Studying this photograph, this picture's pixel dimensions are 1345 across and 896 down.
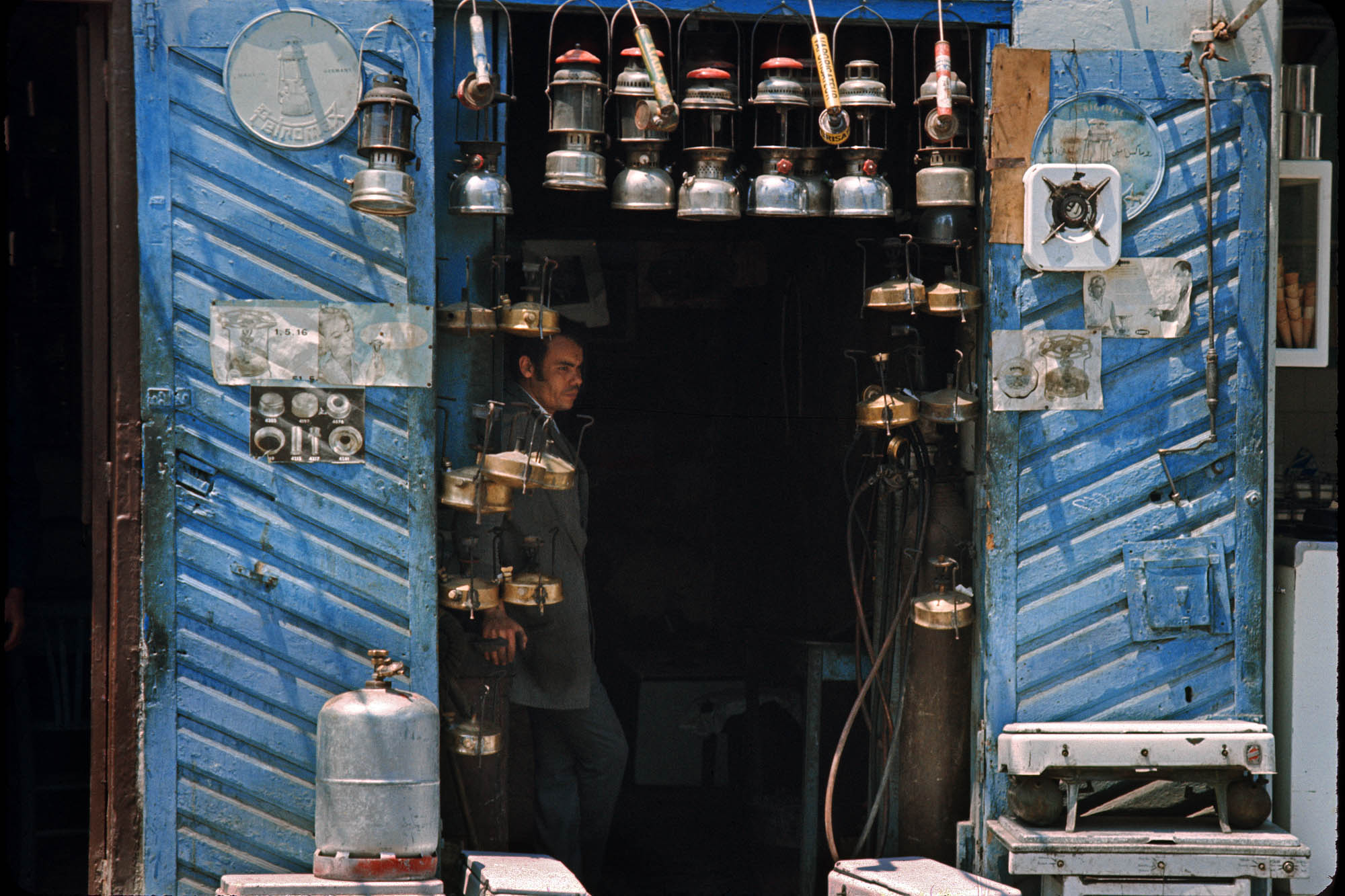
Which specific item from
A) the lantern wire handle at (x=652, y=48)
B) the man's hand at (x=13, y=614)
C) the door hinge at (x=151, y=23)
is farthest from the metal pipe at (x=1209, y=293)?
the man's hand at (x=13, y=614)

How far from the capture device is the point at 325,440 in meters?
4.80

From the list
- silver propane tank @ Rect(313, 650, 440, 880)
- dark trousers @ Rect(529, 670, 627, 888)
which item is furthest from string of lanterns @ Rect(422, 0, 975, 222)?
dark trousers @ Rect(529, 670, 627, 888)

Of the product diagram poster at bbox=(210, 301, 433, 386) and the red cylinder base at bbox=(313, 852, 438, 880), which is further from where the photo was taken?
the product diagram poster at bbox=(210, 301, 433, 386)

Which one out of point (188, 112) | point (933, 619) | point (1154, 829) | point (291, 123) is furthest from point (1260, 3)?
point (188, 112)

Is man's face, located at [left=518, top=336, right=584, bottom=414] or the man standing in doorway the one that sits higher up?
man's face, located at [left=518, top=336, right=584, bottom=414]

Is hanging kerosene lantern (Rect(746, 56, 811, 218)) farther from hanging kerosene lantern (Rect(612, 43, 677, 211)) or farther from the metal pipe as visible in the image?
the metal pipe

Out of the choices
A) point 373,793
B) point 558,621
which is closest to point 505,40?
point 558,621

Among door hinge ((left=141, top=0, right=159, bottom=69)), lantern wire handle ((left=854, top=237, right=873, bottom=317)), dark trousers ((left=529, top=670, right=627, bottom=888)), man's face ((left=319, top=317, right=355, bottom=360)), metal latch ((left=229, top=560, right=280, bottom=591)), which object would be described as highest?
door hinge ((left=141, top=0, right=159, bottom=69))

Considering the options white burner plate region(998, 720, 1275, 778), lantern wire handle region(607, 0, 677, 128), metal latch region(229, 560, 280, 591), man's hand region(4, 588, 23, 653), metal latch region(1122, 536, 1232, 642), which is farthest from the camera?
man's hand region(4, 588, 23, 653)

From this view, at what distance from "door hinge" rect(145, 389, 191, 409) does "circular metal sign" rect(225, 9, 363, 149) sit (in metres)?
0.98

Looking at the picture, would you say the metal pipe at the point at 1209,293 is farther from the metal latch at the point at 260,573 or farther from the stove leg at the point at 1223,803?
the metal latch at the point at 260,573

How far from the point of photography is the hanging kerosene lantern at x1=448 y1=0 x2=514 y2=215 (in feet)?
14.9

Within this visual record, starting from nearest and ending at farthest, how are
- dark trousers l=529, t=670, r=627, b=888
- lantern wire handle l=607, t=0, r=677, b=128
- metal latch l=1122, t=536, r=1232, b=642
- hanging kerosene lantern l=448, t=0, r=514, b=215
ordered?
lantern wire handle l=607, t=0, r=677, b=128, hanging kerosene lantern l=448, t=0, r=514, b=215, metal latch l=1122, t=536, r=1232, b=642, dark trousers l=529, t=670, r=627, b=888

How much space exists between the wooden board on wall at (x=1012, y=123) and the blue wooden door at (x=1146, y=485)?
0.20 m
